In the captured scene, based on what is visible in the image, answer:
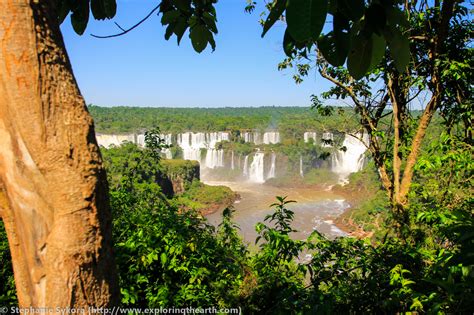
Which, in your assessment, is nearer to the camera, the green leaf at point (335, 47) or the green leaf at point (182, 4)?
the green leaf at point (335, 47)

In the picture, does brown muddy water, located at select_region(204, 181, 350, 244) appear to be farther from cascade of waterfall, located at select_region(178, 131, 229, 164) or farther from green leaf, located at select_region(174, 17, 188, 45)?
green leaf, located at select_region(174, 17, 188, 45)

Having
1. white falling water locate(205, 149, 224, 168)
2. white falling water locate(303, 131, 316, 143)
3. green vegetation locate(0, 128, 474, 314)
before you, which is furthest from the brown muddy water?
green vegetation locate(0, 128, 474, 314)

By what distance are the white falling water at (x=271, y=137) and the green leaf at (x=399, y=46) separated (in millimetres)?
42329

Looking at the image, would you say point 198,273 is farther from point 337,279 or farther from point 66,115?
point 66,115

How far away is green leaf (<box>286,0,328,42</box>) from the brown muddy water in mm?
19373

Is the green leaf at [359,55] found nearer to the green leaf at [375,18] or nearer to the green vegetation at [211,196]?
the green leaf at [375,18]

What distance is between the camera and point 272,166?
1533 inches

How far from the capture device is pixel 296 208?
94.4ft

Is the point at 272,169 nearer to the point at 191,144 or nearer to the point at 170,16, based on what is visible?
the point at 191,144

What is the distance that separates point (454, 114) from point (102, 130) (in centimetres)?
3896

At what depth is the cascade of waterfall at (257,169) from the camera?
129ft

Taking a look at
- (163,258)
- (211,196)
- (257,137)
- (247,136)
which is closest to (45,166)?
(163,258)

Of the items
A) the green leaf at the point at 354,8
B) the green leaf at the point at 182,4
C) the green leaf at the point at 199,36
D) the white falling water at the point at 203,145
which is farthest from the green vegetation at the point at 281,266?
the white falling water at the point at 203,145

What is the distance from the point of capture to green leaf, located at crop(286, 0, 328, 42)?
492 millimetres
